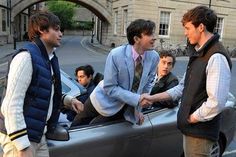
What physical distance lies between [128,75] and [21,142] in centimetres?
124

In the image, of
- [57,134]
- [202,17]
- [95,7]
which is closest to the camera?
[202,17]

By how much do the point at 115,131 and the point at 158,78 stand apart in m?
1.19

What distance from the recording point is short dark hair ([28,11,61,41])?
2.64 meters

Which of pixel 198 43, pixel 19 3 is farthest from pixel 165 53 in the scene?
pixel 19 3

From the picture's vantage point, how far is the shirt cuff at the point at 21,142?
2.43 meters

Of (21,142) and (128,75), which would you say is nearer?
(21,142)

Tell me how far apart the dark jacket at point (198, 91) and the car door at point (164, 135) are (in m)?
0.97

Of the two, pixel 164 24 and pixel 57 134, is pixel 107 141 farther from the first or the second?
pixel 164 24

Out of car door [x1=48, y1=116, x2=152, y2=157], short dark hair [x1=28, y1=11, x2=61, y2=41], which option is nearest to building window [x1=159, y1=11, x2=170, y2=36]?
car door [x1=48, y1=116, x2=152, y2=157]

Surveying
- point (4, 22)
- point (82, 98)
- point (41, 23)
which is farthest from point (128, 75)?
point (4, 22)

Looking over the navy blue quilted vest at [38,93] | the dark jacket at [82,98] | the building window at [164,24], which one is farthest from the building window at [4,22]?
the navy blue quilted vest at [38,93]

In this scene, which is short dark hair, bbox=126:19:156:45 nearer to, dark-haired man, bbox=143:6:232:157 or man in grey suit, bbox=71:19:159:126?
man in grey suit, bbox=71:19:159:126

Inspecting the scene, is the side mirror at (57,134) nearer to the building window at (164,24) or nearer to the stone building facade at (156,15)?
the stone building facade at (156,15)

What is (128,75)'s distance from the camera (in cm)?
335
